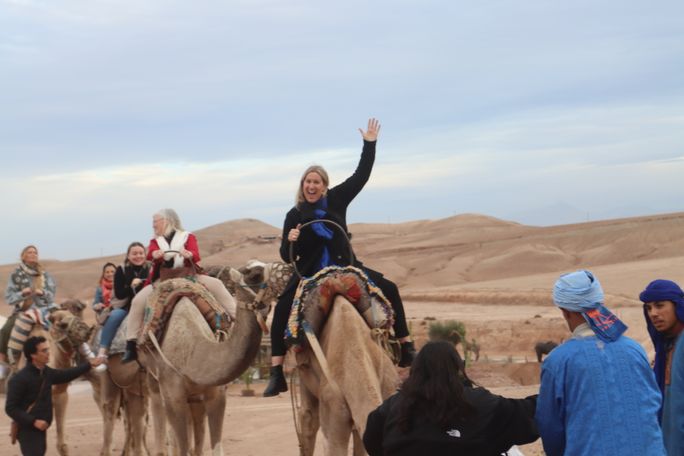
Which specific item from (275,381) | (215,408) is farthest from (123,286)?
(275,381)

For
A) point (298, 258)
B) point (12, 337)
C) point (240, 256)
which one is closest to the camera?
point (298, 258)

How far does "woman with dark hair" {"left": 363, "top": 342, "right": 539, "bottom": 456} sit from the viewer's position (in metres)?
4.49

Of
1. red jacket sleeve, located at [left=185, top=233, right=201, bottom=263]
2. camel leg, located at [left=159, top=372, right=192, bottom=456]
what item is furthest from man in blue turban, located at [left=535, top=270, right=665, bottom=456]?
red jacket sleeve, located at [left=185, top=233, right=201, bottom=263]

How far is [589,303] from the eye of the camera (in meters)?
4.80

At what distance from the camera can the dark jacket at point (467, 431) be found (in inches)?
179

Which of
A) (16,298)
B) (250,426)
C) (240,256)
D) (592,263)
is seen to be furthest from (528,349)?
(240,256)

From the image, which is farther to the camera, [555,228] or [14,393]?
[555,228]

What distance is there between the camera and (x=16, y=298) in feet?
45.5

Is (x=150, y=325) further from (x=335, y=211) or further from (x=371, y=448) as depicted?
(x=371, y=448)

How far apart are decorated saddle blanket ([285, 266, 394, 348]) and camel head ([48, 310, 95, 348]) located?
5.89 metres

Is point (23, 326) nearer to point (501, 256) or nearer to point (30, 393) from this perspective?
point (30, 393)

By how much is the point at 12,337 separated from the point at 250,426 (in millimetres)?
3899

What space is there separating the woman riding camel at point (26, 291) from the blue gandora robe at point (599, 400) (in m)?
10.3

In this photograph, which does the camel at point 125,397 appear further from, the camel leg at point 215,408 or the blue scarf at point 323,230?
the blue scarf at point 323,230
